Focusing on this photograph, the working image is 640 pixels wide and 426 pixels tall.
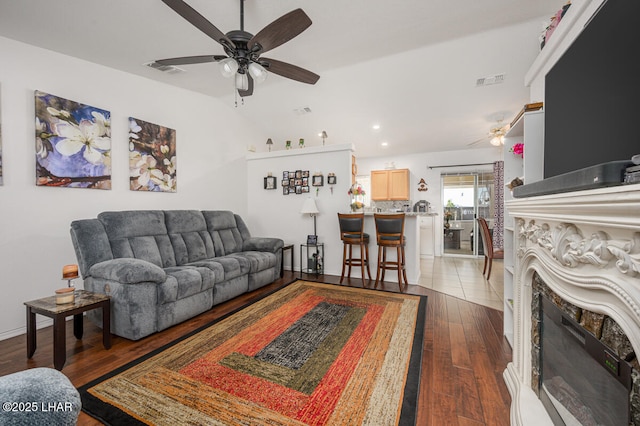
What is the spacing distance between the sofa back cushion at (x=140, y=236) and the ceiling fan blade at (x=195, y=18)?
2.15m

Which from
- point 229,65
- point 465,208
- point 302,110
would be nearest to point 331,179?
point 302,110

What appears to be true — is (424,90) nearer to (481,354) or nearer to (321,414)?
(481,354)

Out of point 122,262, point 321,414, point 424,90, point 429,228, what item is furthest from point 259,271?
point 429,228

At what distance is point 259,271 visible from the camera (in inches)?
142

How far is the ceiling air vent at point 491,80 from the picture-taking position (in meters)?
3.52

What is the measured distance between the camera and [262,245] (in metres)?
4.00

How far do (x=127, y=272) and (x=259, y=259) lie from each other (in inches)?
62.9

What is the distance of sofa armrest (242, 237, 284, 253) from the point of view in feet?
13.1

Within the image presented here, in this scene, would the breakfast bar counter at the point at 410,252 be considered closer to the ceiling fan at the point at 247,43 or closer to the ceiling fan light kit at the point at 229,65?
the ceiling fan at the point at 247,43

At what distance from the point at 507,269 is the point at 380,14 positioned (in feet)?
8.83

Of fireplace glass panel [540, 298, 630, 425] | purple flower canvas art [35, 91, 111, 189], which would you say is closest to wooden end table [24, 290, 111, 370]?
purple flower canvas art [35, 91, 111, 189]

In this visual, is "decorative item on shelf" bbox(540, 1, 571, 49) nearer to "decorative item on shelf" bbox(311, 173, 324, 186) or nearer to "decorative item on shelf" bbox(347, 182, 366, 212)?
"decorative item on shelf" bbox(347, 182, 366, 212)

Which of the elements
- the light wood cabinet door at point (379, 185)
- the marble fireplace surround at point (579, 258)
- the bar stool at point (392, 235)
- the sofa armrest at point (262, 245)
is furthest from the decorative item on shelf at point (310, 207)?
the marble fireplace surround at point (579, 258)

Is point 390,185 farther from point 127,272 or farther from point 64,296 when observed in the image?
point 64,296
